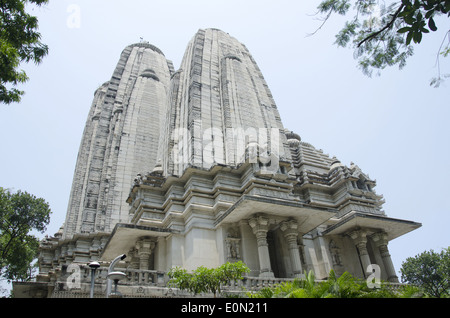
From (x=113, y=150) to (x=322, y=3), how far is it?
25.4 metres

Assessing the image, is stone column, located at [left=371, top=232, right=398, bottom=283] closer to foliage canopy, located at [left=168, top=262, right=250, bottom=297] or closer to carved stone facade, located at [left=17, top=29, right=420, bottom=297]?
carved stone facade, located at [left=17, top=29, right=420, bottom=297]

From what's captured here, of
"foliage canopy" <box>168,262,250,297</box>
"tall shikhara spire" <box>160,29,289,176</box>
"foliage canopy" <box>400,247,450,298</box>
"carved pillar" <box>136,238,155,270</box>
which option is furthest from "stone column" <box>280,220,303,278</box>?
"foliage canopy" <box>400,247,450,298</box>

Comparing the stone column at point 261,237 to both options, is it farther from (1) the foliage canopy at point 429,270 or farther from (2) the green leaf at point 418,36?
(1) the foliage canopy at point 429,270

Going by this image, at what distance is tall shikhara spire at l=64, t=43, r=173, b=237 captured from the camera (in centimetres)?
2847


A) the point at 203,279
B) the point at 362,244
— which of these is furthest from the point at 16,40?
the point at 362,244

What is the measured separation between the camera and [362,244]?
20609mm

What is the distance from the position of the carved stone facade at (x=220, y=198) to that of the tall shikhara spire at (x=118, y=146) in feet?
0.43

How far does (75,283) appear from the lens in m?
11.5

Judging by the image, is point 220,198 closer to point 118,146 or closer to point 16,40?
point 16,40

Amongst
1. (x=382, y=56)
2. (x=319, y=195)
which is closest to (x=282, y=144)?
(x=319, y=195)

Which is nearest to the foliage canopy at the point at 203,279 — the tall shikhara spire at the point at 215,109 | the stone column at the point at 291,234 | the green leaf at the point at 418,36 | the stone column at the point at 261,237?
the stone column at the point at 261,237

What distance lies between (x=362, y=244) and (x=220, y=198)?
8762mm

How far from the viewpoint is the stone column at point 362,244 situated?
20.3 meters

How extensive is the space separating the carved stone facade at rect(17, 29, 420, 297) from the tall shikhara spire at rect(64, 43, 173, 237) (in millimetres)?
131
